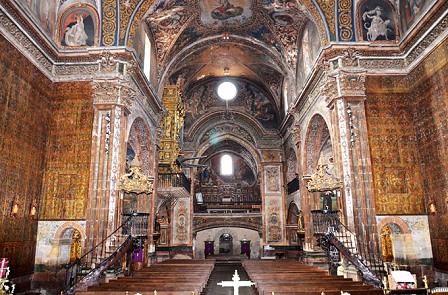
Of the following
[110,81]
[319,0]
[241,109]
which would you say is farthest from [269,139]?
[110,81]

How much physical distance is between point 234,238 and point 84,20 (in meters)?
24.4

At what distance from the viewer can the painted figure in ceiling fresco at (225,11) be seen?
58.0 ft

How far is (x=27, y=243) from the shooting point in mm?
11562

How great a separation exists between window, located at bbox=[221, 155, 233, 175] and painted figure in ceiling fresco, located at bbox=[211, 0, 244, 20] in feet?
65.8

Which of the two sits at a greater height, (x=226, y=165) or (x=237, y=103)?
(x=237, y=103)

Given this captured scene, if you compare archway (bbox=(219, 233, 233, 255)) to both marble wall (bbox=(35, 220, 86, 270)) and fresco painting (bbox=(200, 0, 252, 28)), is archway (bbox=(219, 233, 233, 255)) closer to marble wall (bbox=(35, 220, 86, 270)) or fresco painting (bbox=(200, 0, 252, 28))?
fresco painting (bbox=(200, 0, 252, 28))

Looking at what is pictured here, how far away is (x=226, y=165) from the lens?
3712 centimetres

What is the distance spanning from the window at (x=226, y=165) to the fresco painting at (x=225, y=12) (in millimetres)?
19446

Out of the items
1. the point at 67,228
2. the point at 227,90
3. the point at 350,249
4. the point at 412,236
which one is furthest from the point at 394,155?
the point at 227,90

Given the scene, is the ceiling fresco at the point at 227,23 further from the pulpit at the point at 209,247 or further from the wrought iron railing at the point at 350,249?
the pulpit at the point at 209,247

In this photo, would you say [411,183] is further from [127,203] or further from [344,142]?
[127,203]

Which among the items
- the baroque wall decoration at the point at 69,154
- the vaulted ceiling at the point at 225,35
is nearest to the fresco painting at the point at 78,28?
the baroque wall decoration at the point at 69,154

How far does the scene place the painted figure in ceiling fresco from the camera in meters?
17.7

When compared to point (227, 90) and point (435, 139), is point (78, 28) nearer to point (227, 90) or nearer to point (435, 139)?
point (435, 139)
